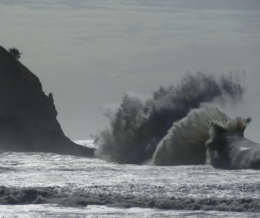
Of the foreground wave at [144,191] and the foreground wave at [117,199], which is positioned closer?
the foreground wave at [117,199]

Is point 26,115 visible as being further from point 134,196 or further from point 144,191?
point 134,196

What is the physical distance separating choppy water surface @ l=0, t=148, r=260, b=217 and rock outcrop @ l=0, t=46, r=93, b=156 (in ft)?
124

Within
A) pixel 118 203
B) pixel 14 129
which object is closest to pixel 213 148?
pixel 118 203

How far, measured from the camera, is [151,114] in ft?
92.4

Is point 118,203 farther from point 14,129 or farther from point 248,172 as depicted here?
point 14,129

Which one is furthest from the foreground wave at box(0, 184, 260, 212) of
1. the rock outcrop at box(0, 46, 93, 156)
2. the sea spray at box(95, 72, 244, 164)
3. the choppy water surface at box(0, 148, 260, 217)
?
the rock outcrop at box(0, 46, 93, 156)

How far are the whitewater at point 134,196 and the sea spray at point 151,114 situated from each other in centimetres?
1210

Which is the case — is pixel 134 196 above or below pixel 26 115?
below

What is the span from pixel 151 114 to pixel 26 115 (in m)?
33.1

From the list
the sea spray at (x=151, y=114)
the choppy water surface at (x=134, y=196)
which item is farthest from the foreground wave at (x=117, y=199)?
the sea spray at (x=151, y=114)

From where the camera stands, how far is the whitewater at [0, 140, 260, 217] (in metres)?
9.62

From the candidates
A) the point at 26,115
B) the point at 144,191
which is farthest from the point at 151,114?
the point at 26,115

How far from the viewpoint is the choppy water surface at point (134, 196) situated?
9.64m

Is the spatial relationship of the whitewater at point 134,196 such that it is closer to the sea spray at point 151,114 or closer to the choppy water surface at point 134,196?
the choppy water surface at point 134,196
